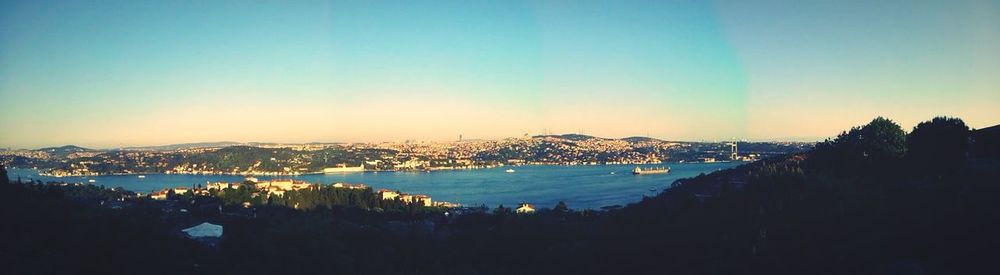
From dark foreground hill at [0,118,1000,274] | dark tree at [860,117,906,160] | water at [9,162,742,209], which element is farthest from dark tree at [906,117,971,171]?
water at [9,162,742,209]

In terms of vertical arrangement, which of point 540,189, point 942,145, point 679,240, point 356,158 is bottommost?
point 540,189

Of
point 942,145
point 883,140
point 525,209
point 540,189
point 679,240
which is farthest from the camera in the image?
point 540,189

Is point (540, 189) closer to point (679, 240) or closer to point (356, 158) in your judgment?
point (679, 240)

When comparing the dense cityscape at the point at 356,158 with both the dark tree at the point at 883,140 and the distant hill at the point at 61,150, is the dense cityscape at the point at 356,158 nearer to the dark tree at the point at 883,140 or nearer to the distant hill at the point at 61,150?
the distant hill at the point at 61,150

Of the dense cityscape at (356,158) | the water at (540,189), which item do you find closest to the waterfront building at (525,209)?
the water at (540,189)

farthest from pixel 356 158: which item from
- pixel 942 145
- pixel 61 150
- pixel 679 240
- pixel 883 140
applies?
pixel 679 240

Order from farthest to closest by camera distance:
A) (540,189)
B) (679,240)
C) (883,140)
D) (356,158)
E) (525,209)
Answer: (356,158)
(540,189)
(525,209)
(883,140)
(679,240)
